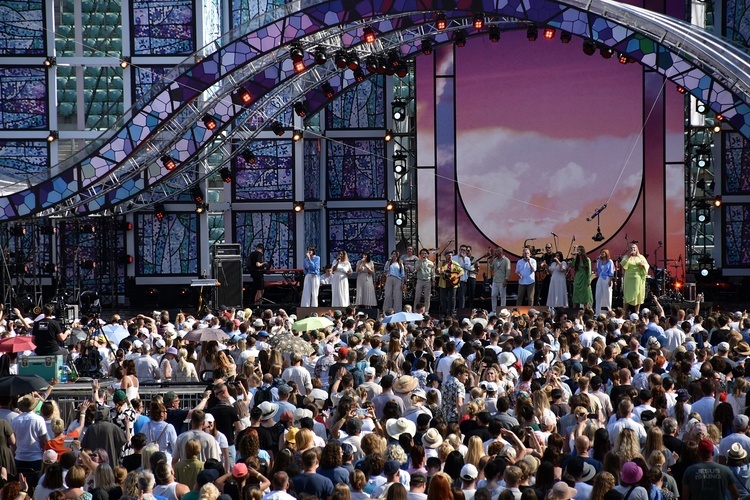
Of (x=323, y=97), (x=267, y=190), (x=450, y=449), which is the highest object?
(x=323, y=97)

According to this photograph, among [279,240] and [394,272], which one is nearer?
[394,272]

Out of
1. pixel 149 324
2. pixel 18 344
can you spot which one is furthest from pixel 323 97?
pixel 18 344

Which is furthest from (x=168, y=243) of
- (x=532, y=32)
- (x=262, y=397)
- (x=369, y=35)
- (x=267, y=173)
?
(x=262, y=397)

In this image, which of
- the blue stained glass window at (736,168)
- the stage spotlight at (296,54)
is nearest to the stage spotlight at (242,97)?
the stage spotlight at (296,54)

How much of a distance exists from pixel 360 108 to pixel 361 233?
118 inches

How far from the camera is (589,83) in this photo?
95.8ft

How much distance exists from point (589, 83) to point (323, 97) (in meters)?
6.38

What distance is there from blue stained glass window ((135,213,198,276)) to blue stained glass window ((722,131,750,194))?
497 inches

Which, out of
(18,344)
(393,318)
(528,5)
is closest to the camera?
(18,344)

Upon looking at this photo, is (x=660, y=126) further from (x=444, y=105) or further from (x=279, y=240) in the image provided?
(x=279, y=240)

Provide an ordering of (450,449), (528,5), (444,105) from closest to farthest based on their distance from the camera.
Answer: (450,449) < (528,5) < (444,105)

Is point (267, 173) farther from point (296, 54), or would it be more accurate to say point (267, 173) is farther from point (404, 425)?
point (404, 425)

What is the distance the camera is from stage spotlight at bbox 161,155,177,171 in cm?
2514

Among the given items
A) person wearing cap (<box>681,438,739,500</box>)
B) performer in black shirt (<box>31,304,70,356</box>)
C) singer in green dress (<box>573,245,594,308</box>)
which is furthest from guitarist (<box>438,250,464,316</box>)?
person wearing cap (<box>681,438,739,500</box>)
